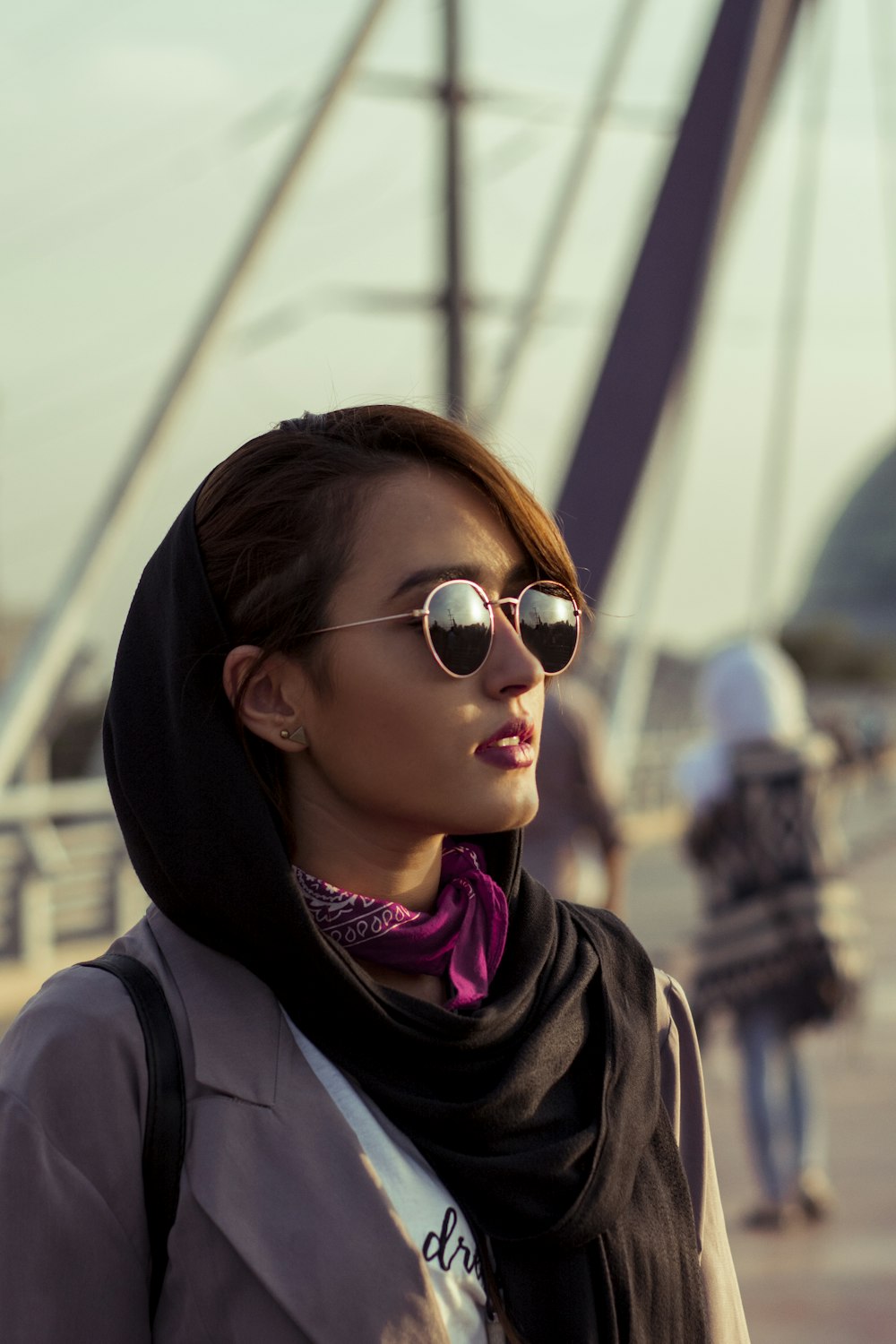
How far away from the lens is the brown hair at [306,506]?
1628mm

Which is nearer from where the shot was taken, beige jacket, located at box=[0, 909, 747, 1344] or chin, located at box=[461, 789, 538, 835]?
beige jacket, located at box=[0, 909, 747, 1344]

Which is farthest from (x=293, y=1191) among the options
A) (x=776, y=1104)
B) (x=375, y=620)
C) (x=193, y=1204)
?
(x=776, y=1104)

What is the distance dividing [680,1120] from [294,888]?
455 mm

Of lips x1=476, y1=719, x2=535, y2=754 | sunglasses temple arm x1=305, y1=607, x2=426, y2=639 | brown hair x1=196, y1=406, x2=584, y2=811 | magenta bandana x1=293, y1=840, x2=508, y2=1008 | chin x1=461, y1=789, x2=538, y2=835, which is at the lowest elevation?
magenta bandana x1=293, y1=840, x2=508, y2=1008

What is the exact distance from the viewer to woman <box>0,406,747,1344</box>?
1.46 metres

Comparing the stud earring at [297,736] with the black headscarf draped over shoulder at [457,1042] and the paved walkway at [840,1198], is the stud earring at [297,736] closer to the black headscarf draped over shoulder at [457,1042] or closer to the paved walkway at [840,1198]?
the black headscarf draped over shoulder at [457,1042]

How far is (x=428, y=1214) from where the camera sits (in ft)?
5.03

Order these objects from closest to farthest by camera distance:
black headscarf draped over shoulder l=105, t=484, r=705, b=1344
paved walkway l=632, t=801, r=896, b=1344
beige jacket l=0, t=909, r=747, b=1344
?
beige jacket l=0, t=909, r=747, b=1344 → black headscarf draped over shoulder l=105, t=484, r=705, b=1344 → paved walkway l=632, t=801, r=896, b=1344

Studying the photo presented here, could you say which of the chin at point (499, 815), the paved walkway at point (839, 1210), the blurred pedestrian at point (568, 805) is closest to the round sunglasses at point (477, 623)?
the chin at point (499, 815)

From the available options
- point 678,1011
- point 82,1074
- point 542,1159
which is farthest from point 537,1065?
point 82,1074

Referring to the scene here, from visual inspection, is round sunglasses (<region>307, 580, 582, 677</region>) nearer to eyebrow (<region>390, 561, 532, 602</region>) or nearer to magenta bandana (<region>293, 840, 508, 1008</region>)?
eyebrow (<region>390, 561, 532, 602</region>)

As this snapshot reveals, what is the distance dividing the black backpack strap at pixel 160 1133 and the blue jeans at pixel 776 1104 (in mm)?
3899

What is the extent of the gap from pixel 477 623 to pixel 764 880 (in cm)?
369

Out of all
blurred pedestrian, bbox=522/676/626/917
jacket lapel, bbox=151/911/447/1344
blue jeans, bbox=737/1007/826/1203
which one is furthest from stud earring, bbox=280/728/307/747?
blue jeans, bbox=737/1007/826/1203
